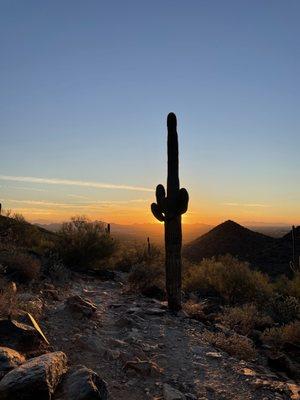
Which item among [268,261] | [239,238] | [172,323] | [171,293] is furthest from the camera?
[239,238]

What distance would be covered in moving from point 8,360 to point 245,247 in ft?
98.8

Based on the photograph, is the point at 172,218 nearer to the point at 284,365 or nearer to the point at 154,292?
the point at 154,292

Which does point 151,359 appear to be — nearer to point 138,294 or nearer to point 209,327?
point 209,327

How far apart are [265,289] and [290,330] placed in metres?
5.87

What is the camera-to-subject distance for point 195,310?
1359 cm

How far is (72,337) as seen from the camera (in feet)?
30.4

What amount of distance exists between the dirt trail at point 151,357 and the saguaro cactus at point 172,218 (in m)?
1.47

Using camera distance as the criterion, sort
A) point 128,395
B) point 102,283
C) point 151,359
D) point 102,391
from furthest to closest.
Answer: point 102,283
point 151,359
point 128,395
point 102,391

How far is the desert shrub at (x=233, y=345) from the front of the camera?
10164 mm

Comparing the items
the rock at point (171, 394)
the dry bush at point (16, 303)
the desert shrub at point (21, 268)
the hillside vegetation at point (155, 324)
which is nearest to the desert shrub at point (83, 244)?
the hillside vegetation at point (155, 324)

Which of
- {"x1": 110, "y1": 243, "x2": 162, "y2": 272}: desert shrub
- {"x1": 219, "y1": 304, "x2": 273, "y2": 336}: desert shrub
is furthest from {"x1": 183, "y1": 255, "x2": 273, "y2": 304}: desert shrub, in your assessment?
{"x1": 110, "y1": 243, "x2": 162, "y2": 272}: desert shrub

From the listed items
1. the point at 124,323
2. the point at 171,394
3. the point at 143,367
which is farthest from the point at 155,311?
the point at 171,394

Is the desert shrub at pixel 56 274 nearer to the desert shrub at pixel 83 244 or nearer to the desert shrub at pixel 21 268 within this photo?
the desert shrub at pixel 21 268

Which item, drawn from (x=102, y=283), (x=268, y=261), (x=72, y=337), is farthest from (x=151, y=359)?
(x=268, y=261)
